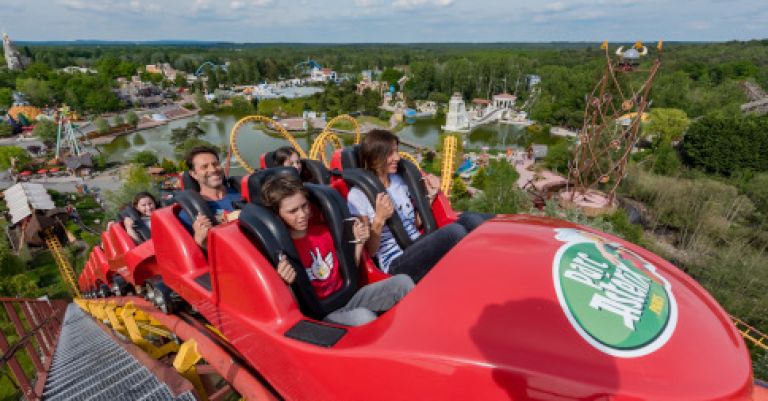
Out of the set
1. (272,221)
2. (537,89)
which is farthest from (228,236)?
(537,89)

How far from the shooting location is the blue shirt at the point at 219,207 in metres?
2.47

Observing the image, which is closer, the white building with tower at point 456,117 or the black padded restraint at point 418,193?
the black padded restraint at point 418,193

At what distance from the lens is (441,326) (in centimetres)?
125

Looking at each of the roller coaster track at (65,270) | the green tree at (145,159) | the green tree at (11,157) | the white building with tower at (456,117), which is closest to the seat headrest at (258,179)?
the roller coaster track at (65,270)

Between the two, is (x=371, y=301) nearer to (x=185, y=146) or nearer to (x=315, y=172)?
(x=315, y=172)

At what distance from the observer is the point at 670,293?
1.39 m

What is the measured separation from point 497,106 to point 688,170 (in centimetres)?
2323

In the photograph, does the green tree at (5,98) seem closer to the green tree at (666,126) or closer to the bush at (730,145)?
the green tree at (666,126)

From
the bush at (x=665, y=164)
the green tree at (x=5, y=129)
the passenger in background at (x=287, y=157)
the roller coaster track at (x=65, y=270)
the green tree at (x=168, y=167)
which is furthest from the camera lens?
the green tree at (x=5, y=129)

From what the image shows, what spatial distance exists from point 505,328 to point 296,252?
3.30 feet

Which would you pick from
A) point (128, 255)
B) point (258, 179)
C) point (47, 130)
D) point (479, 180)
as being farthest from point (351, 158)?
point (47, 130)

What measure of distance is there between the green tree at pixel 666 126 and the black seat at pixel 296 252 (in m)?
29.8

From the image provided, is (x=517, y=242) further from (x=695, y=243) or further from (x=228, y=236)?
(x=695, y=243)

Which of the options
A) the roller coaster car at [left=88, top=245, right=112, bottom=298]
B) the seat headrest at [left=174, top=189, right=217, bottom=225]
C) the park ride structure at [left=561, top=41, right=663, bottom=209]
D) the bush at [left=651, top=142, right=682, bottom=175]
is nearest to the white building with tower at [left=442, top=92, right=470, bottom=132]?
the park ride structure at [left=561, top=41, right=663, bottom=209]
